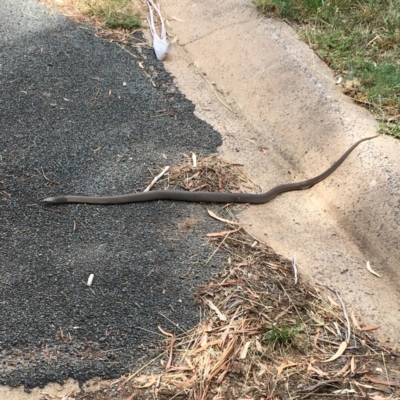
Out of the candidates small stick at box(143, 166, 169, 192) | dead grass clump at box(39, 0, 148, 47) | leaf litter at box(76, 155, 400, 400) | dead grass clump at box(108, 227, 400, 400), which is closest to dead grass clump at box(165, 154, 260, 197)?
small stick at box(143, 166, 169, 192)

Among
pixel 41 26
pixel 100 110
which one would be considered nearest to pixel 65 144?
pixel 100 110

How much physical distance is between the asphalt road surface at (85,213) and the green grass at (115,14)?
12.3 inches

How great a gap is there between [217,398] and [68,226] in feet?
4.80

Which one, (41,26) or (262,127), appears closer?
(262,127)

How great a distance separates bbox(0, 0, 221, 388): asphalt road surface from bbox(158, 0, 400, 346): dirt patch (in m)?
0.33

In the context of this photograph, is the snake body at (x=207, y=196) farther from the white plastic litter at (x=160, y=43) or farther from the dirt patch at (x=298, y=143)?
the white plastic litter at (x=160, y=43)

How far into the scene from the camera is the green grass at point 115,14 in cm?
557

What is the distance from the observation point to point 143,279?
322cm

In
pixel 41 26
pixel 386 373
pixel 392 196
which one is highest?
pixel 392 196

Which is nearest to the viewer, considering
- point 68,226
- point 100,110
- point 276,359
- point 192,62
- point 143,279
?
point 276,359

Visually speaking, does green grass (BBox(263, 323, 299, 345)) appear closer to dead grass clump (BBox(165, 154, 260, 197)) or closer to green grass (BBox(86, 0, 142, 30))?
dead grass clump (BBox(165, 154, 260, 197))

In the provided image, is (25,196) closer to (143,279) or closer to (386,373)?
(143,279)

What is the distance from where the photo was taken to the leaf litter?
274 centimetres

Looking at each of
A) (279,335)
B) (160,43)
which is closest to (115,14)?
(160,43)
